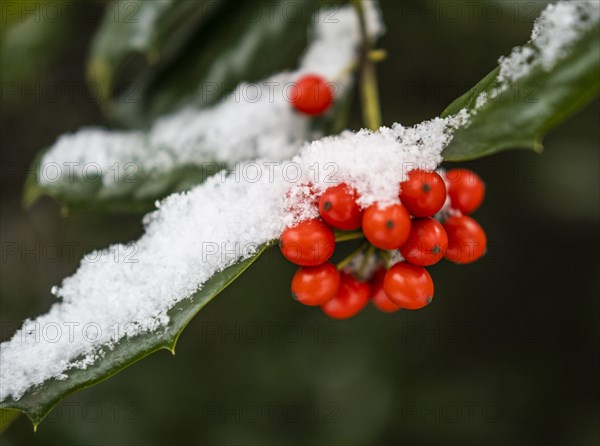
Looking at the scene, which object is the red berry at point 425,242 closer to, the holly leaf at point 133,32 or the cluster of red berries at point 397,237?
the cluster of red berries at point 397,237

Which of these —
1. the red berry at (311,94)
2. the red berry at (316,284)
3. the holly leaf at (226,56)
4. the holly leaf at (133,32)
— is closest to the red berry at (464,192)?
the red berry at (316,284)

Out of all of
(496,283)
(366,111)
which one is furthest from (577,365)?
(366,111)

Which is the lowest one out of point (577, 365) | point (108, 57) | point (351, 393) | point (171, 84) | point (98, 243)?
point (577, 365)

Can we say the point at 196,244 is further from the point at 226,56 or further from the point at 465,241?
the point at 226,56

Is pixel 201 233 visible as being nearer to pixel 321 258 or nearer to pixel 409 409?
pixel 321 258

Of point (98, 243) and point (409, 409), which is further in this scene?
point (409, 409)

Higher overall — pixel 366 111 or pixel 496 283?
pixel 366 111
